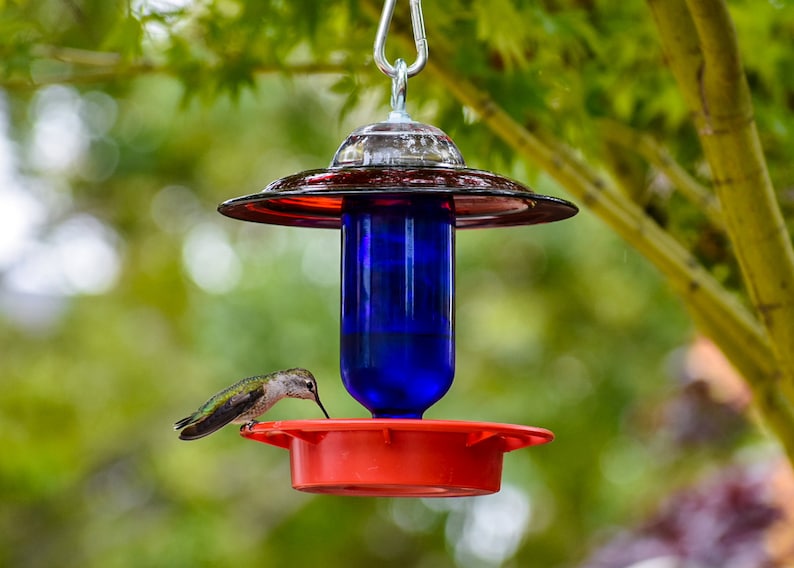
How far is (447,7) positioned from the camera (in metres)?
2.41

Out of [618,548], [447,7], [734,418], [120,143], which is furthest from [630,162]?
[120,143]

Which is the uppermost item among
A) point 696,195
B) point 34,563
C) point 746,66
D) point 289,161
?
point 289,161

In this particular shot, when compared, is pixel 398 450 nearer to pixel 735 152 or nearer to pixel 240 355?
pixel 735 152

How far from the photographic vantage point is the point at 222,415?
1.66 m

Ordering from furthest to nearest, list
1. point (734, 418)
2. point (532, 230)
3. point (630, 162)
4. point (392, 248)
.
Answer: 1. point (532, 230)
2. point (734, 418)
3. point (630, 162)
4. point (392, 248)

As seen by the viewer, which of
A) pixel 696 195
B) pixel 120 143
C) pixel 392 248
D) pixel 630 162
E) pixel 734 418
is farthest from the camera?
pixel 120 143

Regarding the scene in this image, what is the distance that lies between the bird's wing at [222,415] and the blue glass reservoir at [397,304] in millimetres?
173

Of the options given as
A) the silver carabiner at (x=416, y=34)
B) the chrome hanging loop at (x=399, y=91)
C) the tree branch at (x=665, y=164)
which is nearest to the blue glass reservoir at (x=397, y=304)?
the chrome hanging loop at (x=399, y=91)

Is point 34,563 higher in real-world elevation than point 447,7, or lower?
lower

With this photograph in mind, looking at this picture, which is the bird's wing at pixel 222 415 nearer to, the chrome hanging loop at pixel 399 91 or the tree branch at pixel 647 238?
the chrome hanging loop at pixel 399 91

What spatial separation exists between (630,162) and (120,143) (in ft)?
17.7

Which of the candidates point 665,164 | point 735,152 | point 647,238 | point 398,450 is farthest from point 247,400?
point 665,164

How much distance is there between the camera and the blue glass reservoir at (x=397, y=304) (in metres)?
1.75

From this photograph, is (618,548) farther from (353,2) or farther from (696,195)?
(353,2)
